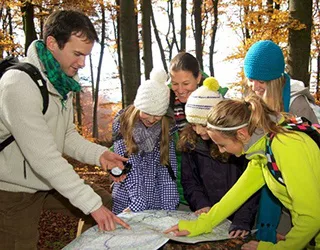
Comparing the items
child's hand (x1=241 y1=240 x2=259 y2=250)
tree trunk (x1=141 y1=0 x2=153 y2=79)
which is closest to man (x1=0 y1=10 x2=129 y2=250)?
child's hand (x1=241 y1=240 x2=259 y2=250)

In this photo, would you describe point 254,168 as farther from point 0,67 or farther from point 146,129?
point 0,67

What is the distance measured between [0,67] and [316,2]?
17299 millimetres

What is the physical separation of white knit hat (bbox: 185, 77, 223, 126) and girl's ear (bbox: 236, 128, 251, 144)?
599 millimetres

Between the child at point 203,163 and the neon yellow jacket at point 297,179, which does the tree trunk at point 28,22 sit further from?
the neon yellow jacket at point 297,179

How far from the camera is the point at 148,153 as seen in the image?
3.05m

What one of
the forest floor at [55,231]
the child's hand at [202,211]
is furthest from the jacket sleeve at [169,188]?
the forest floor at [55,231]

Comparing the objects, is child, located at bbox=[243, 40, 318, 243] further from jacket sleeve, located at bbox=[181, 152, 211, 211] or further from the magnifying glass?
the magnifying glass

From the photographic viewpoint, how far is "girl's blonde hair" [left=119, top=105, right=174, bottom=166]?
302cm

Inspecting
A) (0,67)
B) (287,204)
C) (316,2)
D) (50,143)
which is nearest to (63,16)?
(0,67)

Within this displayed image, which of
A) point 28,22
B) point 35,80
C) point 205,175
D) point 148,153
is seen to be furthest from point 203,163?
point 28,22

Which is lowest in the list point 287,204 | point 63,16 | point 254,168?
point 287,204

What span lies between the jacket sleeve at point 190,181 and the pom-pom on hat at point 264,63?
34.5 inches

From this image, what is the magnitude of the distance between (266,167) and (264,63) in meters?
1.16

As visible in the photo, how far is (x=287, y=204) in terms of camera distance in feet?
7.27
